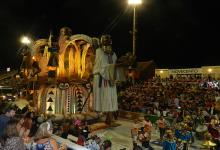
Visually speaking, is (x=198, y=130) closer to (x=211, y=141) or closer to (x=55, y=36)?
(x=211, y=141)

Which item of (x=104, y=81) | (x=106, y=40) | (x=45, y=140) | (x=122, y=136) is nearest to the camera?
(x=45, y=140)

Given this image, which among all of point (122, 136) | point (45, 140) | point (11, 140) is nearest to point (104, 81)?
point (122, 136)

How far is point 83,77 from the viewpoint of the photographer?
46.8ft

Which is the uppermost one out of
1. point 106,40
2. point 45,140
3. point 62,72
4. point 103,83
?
point 106,40

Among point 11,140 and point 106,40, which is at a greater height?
point 106,40

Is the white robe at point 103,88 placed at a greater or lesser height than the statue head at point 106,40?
lesser

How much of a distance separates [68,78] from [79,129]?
15.3 ft

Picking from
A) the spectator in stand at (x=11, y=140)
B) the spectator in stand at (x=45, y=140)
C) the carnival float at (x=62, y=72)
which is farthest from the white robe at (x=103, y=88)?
the spectator in stand at (x=11, y=140)

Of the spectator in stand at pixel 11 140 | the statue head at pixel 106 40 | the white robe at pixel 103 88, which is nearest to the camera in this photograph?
the spectator in stand at pixel 11 140

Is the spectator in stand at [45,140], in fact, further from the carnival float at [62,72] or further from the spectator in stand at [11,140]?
the carnival float at [62,72]

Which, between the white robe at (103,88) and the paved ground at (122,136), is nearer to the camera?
the paved ground at (122,136)

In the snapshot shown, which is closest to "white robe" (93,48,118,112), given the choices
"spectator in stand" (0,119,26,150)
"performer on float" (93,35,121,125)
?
"performer on float" (93,35,121,125)

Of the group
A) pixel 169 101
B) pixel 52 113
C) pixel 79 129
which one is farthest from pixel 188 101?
pixel 79 129

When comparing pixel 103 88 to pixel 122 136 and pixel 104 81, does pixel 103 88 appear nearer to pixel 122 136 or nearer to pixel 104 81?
pixel 104 81
